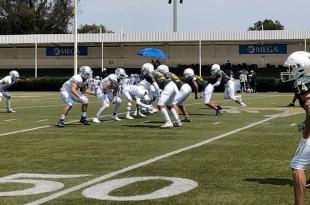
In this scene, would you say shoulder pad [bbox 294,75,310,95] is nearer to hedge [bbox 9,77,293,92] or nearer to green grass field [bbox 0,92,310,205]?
green grass field [bbox 0,92,310,205]

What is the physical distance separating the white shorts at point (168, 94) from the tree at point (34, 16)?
6713 cm

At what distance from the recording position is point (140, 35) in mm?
48906

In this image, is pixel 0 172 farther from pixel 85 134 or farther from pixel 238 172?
pixel 85 134

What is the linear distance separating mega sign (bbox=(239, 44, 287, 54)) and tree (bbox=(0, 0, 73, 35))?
1537 inches

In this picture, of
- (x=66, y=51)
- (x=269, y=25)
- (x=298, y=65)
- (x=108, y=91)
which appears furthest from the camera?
(x=269, y=25)

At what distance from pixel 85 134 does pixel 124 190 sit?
672 cm

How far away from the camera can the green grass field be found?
7.12 metres

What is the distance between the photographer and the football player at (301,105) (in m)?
5.55

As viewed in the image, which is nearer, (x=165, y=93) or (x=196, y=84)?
(x=165, y=93)

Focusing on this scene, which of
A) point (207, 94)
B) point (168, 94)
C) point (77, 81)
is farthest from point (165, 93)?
point (207, 94)

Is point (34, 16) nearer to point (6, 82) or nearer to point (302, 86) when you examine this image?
point (6, 82)

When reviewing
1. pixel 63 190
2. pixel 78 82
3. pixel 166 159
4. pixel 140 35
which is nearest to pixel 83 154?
pixel 166 159

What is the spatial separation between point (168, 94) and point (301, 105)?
32.1 ft

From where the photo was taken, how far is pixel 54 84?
4716 centimetres
